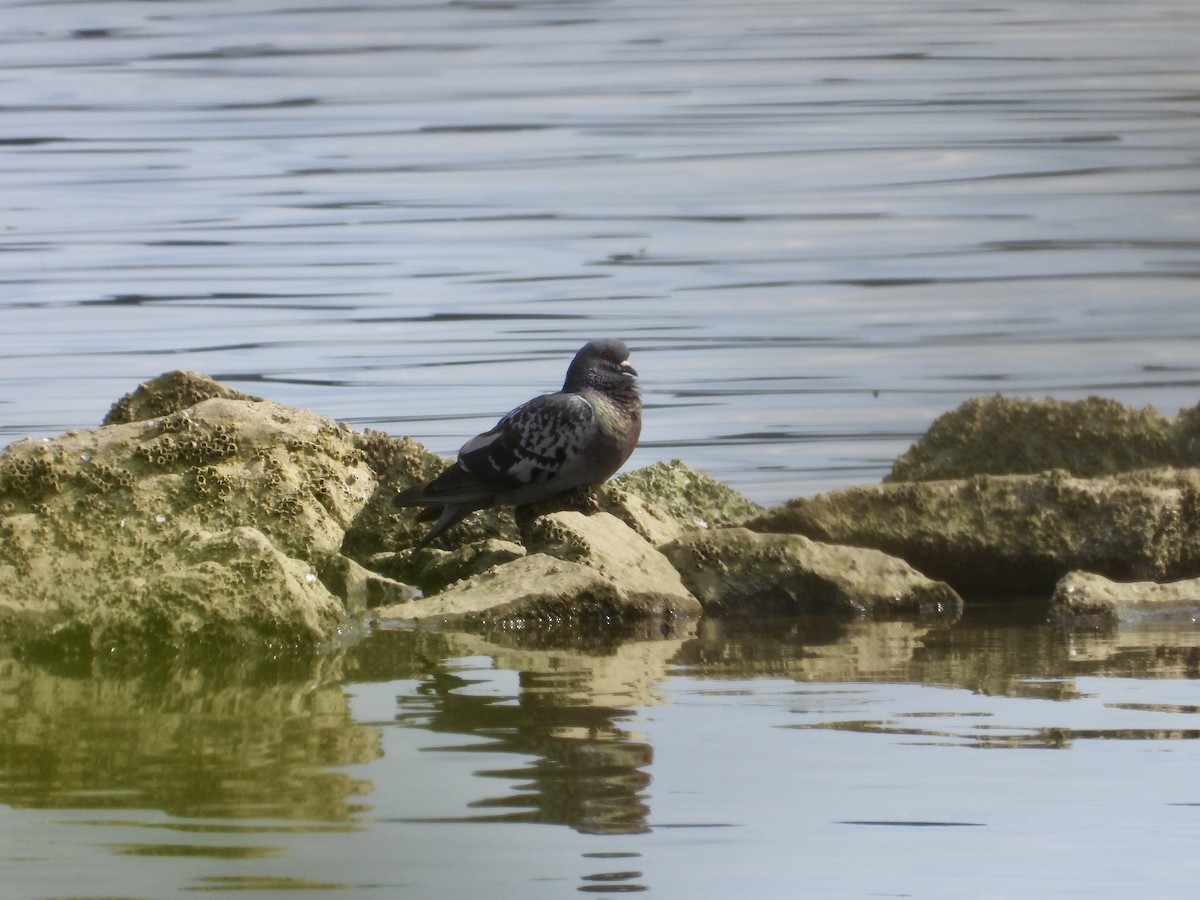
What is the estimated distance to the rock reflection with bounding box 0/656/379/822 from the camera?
3891mm

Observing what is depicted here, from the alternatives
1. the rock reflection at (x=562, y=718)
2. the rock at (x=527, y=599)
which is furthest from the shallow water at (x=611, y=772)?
the rock at (x=527, y=599)

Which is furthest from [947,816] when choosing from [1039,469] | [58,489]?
[1039,469]

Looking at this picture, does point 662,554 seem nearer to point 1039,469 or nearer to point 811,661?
point 811,661

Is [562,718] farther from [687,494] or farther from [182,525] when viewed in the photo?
[687,494]

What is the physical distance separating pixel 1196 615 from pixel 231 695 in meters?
3.16

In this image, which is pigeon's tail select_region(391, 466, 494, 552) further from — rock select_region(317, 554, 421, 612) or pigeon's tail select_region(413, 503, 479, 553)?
rock select_region(317, 554, 421, 612)

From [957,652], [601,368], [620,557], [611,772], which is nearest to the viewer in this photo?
A: [611,772]

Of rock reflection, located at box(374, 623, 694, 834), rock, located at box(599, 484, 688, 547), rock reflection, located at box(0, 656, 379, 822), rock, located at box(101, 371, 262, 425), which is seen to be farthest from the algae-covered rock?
rock reflection, located at box(0, 656, 379, 822)

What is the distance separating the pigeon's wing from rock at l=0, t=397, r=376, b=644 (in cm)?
53

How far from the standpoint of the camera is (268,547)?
5.89 m

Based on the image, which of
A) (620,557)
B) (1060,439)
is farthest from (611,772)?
(1060,439)

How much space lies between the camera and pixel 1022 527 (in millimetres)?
7082

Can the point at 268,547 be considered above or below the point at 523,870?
above

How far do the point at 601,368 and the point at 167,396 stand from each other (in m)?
1.82
